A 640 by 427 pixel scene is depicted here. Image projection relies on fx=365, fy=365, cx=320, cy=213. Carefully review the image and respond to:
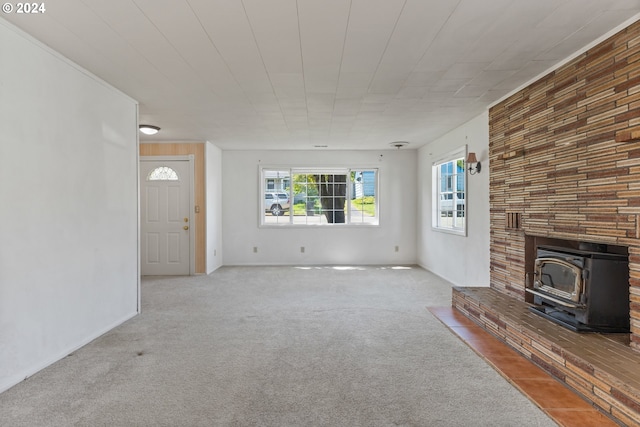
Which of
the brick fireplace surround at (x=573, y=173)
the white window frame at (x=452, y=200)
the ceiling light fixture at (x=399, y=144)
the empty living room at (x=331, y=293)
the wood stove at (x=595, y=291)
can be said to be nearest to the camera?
the empty living room at (x=331, y=293)

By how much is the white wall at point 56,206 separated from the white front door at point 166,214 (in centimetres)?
262

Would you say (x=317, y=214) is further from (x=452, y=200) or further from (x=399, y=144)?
(x=452, y=200)

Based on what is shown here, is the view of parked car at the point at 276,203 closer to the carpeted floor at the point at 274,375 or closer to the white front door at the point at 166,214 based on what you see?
the white front door at the point at 166,214

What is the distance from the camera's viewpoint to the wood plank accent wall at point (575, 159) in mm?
2373

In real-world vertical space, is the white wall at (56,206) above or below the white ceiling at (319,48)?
below

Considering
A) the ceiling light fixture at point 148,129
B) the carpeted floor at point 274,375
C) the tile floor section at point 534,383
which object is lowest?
the carpeted floor at point 274,375

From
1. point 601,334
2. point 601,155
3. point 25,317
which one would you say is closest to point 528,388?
point 601,334

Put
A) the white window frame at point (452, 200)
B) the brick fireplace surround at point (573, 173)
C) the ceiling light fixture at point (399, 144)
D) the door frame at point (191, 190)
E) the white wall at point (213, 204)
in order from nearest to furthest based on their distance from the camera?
the brick fireplace surround at point (573, 173)
the white window frame at point (452, 200)
the door frame at point (191, 190)
the white wall at point (213, 204)
the ceiling light fixture at point (399, 144)

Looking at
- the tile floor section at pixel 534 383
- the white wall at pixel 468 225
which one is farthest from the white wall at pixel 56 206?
the white wall at pixel 468 225

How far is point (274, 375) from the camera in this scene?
2555mm

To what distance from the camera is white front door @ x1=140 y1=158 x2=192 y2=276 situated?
6.48 metres

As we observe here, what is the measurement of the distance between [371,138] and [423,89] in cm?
260

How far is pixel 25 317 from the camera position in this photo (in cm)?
252

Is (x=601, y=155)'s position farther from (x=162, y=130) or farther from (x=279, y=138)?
(x=162, y=130)
